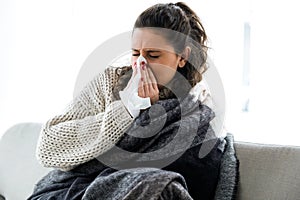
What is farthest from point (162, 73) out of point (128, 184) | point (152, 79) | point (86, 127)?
point (128, 184)

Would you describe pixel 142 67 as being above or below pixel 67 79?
above

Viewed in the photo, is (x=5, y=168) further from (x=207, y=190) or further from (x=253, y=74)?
(x=253, y=74)

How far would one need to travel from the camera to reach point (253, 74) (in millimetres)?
1821

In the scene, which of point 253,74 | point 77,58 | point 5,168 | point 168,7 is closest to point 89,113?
point 168,7

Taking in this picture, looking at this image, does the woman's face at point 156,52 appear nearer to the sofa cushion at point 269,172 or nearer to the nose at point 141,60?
the nose at point 141,60

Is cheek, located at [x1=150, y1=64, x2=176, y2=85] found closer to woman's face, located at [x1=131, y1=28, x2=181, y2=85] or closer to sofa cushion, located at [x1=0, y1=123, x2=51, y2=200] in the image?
woman's face, located at [x1=131, y1=28, x2=181, y2=85]

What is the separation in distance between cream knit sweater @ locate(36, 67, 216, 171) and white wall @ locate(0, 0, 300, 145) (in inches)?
23.6

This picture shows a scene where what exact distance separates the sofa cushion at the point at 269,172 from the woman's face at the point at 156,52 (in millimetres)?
311

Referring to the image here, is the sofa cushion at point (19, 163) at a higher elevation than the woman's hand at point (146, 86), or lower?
lower

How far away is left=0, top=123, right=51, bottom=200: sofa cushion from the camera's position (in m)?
1.53

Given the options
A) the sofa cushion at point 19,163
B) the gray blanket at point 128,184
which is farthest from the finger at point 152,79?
the sofa cushion at point 19,163

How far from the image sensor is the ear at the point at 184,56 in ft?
4.20

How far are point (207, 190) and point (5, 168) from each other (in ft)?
2.77

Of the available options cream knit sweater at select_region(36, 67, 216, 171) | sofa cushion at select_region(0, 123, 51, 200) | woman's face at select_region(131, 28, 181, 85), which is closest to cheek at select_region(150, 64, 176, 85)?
woman's face at select_region(131, 28, 181, 85)
